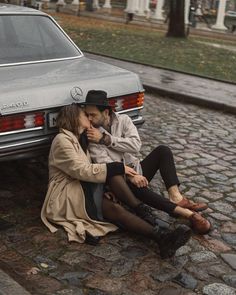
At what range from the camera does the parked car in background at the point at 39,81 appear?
14.3 feet

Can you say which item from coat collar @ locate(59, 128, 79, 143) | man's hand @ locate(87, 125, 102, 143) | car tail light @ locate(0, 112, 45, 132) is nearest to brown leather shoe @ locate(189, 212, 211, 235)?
man's hand @ locate(87, 125, 102, 143)

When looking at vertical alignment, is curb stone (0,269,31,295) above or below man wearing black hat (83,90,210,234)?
below

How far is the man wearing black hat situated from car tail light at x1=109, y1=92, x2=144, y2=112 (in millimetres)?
333

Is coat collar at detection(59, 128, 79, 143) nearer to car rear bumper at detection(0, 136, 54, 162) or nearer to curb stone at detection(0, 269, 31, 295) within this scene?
car rear bumper at detection(0, 136, 54, 162)

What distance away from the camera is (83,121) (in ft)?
14.6

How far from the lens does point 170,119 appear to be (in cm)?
827

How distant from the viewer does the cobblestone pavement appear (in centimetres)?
358

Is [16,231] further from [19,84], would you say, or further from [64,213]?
[19,84]

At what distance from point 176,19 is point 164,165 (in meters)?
16.1

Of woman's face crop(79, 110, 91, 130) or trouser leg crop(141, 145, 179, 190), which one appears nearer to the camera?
woman's face crop(79, 110, 91, 130)

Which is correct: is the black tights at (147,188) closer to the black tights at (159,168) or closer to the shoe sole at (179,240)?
the black tights at (159,168)

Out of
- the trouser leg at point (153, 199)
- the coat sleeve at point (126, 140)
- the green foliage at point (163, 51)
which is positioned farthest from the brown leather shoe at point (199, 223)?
the green foliage at point (163, 51)

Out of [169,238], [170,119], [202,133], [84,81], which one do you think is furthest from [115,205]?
[170,119]

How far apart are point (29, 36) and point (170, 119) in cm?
322
